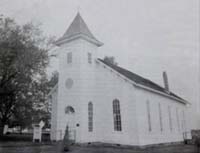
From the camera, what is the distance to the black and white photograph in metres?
13.6

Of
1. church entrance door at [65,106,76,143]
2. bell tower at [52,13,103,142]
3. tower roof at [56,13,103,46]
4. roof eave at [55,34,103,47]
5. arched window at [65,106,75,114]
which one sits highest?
tower roof at [56,13,103,46]

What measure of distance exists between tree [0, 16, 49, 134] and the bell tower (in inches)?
104

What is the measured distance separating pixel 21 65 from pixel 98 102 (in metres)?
7.28

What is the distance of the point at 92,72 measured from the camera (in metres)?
15.7

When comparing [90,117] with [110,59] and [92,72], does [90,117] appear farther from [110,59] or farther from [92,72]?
[110,59]

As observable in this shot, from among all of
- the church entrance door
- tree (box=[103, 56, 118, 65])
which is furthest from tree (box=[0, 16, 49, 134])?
tree (box=[103, 56, 118, 65])

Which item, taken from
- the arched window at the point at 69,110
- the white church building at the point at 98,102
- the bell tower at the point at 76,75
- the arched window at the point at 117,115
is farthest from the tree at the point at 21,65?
the arched window at the point at 117,115

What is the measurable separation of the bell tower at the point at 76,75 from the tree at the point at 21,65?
2.63 metres

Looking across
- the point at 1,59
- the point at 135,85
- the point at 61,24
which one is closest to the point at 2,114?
the point at 1,59

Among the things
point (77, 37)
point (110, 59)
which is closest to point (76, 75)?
point (77, 37)

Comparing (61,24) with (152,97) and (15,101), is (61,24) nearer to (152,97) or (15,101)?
(15,101)

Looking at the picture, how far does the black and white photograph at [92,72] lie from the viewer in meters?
13.6

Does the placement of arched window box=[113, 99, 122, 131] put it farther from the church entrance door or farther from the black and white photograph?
the church entrance door

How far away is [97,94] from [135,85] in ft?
11.6
